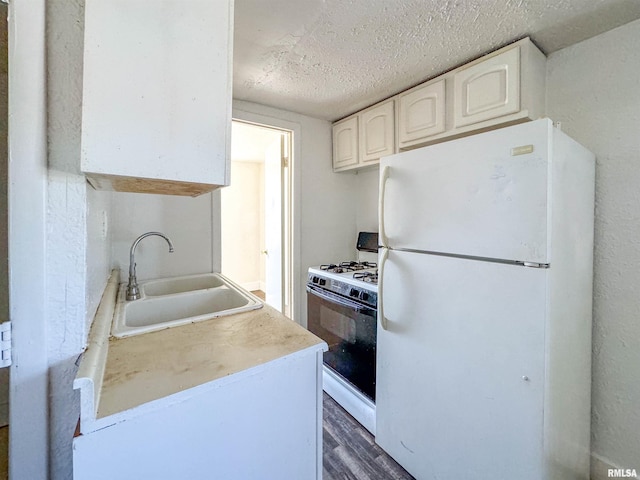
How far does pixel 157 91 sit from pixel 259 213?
13.7 ft

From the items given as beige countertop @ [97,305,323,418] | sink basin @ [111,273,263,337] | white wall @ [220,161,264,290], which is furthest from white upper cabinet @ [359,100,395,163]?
white wall @ [220,161,264,290]

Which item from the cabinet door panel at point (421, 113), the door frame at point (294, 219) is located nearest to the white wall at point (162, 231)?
the door frame at point (294, 219)

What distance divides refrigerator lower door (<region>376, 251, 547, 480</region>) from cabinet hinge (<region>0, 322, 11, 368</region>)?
1362 mm

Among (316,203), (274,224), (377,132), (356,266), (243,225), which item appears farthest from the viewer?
(243,225)

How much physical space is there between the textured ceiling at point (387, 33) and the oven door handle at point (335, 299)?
1462mm

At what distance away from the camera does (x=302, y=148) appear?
2.47m

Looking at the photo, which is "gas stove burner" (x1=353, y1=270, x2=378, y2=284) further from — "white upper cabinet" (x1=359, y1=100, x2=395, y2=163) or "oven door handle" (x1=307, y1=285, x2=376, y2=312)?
"white upper cabinet" (x1=359, y1=100, x2=395, y2=163)

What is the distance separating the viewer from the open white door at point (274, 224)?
260cm

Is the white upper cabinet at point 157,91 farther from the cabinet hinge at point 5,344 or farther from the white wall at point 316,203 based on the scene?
the white wall at point 316,203

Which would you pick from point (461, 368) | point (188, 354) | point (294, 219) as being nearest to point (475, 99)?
point (461, 368)

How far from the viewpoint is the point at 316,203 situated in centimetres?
256

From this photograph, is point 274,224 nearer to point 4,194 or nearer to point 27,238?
point 4,194

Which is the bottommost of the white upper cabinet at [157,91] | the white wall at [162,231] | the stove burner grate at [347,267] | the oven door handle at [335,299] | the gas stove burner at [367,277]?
the oven door handle at [335,299]

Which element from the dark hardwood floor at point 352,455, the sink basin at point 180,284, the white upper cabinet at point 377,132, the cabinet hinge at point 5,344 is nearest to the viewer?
the cabinet hinge at point 5,344
